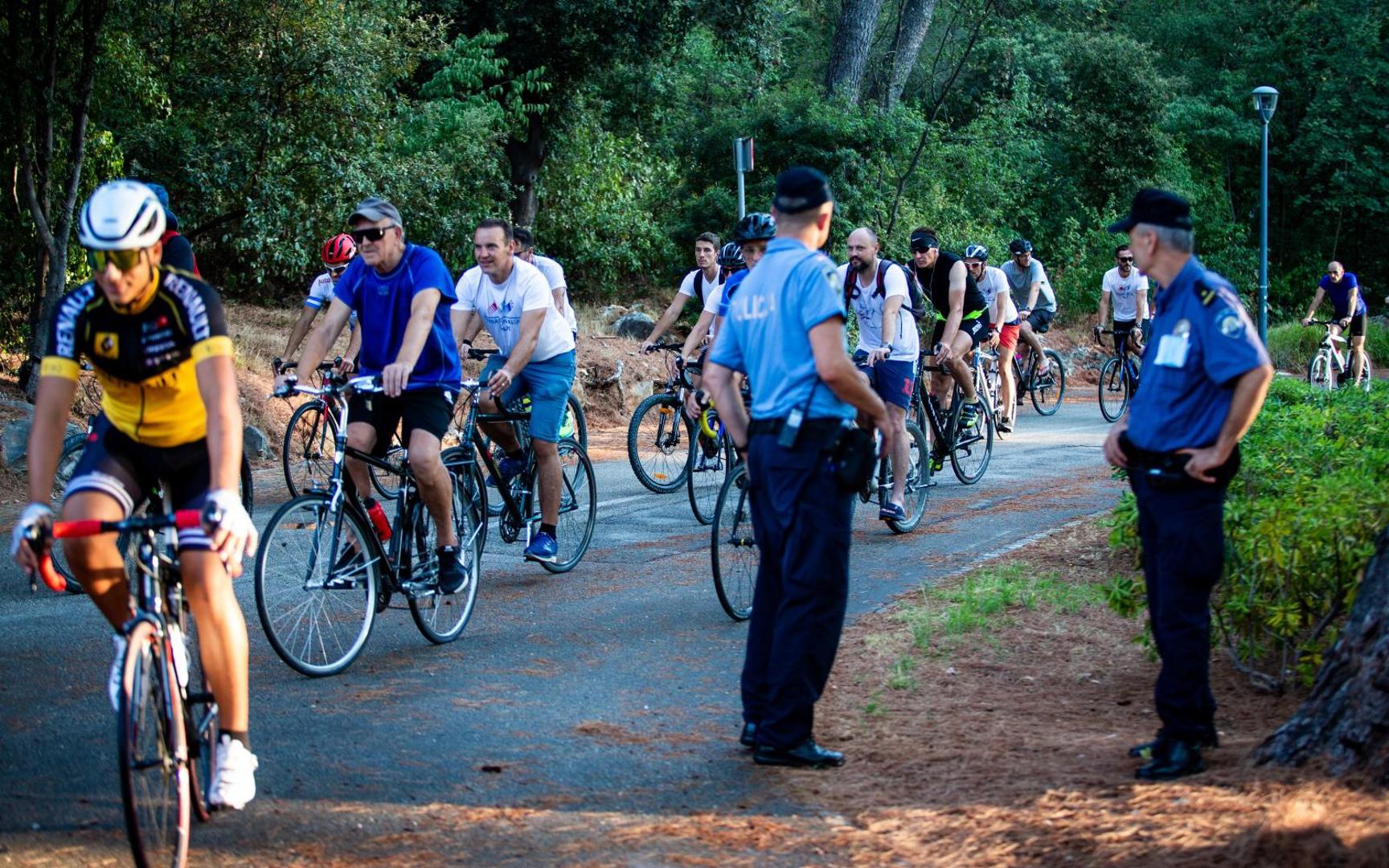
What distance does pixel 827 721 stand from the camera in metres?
5.78

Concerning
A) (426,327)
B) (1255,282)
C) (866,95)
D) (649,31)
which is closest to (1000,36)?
(866,95)

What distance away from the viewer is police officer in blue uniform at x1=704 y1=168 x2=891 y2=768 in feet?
16.7

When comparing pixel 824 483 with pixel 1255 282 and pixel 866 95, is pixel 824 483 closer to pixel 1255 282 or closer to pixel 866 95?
pixel 866 95

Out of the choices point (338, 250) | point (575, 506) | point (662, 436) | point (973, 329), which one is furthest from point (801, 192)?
point (973, 329)

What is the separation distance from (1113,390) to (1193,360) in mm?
14533

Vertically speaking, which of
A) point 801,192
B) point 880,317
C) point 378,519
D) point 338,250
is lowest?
point 378,519

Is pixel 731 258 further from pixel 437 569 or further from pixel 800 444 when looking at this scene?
pixel 800 444

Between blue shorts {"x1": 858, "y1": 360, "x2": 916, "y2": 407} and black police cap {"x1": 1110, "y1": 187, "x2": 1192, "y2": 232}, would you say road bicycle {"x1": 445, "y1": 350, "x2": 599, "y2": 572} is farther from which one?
black police cap {"x1": 1110, "y1": 187, "x2": 1192, "y2": 232}

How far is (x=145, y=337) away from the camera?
4.47m

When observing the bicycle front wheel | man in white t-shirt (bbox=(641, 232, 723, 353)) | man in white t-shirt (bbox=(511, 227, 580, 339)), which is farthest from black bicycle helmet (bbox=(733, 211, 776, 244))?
the bicycle front wheel

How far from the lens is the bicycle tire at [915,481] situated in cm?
1044

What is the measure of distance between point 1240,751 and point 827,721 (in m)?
1.55

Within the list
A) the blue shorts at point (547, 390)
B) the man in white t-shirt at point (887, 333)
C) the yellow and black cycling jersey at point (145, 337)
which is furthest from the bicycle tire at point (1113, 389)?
the yellow and black cycling jersey at point (145, 337)

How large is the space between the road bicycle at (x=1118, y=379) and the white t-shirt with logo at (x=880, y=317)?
356 inches
